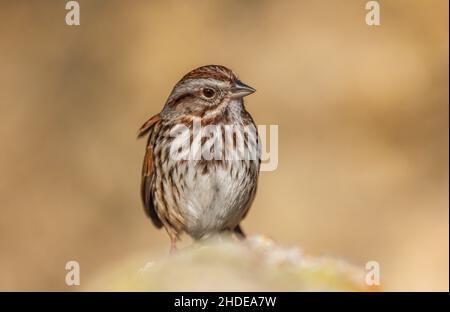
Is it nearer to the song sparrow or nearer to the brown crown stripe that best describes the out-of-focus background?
the song sparrow

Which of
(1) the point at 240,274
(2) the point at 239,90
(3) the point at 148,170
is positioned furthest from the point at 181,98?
(1) the point at 240,274

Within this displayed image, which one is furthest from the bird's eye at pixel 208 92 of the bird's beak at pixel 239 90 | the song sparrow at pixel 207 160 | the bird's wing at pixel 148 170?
the bird's wing at pixel 148 170

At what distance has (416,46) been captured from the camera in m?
10.6

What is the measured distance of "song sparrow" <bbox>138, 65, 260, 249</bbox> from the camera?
20.2 ft

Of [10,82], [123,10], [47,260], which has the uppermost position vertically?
[123,10]

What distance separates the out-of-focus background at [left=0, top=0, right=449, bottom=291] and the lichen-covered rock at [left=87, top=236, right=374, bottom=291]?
16.9ft

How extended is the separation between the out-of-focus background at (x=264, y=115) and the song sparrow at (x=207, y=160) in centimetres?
362

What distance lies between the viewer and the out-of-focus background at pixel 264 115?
10.2 metres

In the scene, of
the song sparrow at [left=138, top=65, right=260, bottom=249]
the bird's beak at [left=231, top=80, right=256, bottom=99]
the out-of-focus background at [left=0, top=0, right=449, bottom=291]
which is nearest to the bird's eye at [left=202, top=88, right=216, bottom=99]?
the song sparrow at [left=138, top=65, right=260, bottom=249]

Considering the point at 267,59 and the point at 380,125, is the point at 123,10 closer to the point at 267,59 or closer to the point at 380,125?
the point at 267,59

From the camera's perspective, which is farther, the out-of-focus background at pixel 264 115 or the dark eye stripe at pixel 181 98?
the out-of-focus background at pixel 264 115

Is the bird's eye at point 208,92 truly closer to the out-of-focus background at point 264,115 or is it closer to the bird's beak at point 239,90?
the bird's beak at point 239,90

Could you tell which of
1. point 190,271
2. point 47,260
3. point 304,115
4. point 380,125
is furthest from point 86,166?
point 190,271

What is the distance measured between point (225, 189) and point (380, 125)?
15.6 feet
